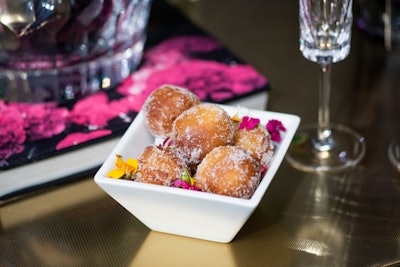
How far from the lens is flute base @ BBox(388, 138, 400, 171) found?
0.63 m

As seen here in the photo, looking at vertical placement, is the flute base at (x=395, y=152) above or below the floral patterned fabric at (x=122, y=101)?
below

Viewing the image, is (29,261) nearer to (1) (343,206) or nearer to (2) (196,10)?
(1) (343,206)

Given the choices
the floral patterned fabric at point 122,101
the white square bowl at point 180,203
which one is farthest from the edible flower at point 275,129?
the floral patterned fabric at point 122,101

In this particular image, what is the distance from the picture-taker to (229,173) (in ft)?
1.62

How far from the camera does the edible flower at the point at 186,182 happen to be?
498 mm

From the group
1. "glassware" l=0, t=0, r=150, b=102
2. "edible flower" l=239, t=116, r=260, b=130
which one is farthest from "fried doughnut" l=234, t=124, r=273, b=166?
"glassware" l=0, t=0, r=150, b=102

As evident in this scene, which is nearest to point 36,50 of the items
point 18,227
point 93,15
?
point 93,15

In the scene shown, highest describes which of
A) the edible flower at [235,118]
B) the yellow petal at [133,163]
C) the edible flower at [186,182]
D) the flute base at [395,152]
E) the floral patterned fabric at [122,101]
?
the edible flower at [235,118]

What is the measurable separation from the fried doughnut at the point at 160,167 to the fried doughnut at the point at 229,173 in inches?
0.7

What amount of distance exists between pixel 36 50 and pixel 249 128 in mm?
254

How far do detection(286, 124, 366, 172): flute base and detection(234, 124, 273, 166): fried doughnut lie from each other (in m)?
0.11

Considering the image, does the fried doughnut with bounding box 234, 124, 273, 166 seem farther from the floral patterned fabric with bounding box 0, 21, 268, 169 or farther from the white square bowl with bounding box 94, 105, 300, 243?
the floral patterned fabric with bounding box 0, 21, 268, 169

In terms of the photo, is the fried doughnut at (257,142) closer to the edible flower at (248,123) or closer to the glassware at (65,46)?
the edible flower at (248,123)

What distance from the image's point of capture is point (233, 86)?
2.25 ft
